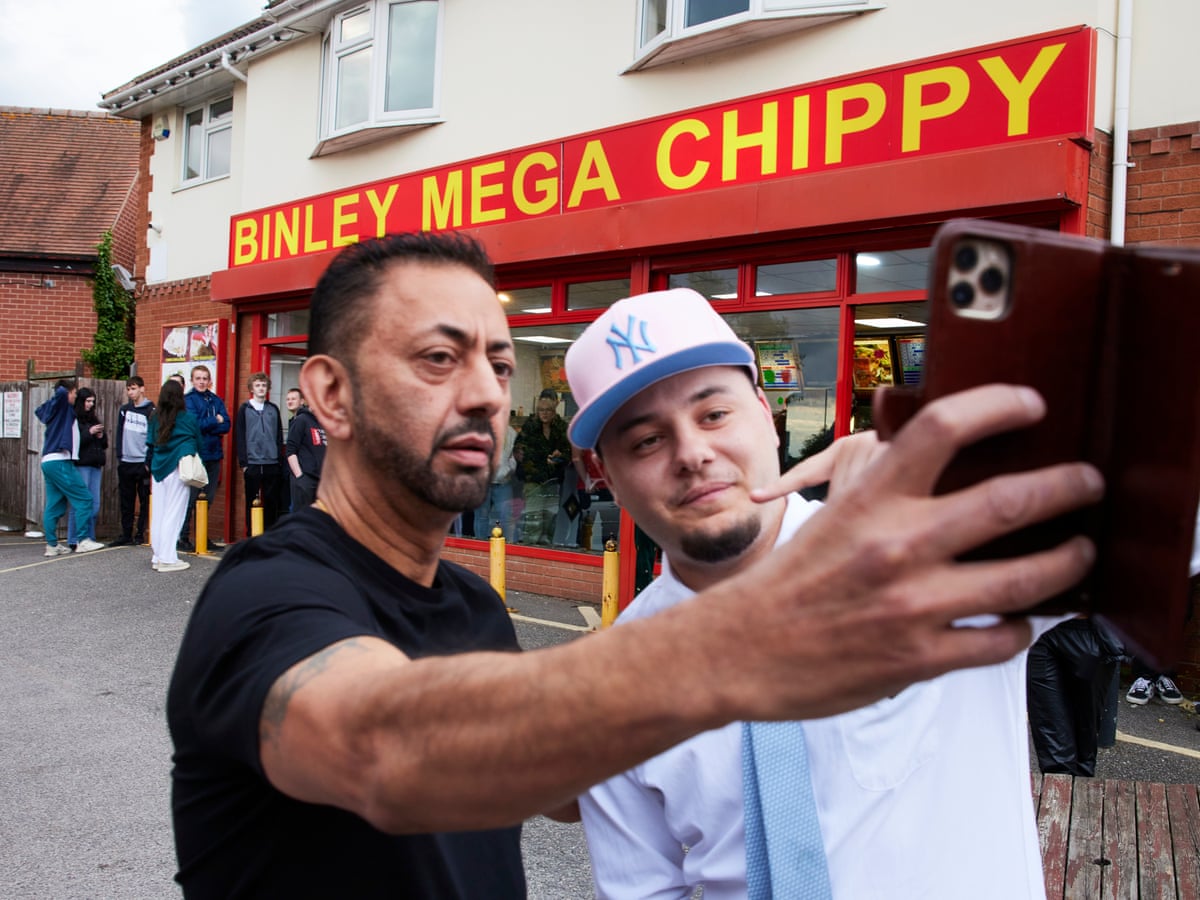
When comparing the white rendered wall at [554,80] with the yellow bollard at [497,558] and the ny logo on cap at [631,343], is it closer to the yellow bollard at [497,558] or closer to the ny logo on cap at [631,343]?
the yellow bollard at [497,558]

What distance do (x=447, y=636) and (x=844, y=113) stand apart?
6.27 m

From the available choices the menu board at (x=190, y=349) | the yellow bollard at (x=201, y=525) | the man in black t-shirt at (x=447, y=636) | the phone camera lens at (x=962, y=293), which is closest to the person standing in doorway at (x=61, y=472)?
the yellow bollard at (x=201, y=525)

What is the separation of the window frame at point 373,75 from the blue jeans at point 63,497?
5.22m

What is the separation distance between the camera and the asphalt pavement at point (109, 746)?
12.1 feet

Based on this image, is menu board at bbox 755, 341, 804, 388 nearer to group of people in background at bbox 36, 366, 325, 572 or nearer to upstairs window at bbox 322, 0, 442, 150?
upstairs window at bbox 322, 0, 442, 150

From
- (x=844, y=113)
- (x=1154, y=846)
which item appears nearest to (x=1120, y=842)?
(x=1154, y=846)

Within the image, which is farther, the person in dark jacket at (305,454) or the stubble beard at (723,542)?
the person in dark jacket at (305,454)

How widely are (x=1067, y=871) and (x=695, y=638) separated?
7.63ft

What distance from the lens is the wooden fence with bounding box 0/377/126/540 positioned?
43.7ft

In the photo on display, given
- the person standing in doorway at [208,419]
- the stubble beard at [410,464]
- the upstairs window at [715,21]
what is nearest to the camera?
the stubble beard at [410,464]

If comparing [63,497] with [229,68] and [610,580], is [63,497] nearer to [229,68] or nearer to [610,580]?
[229,68]

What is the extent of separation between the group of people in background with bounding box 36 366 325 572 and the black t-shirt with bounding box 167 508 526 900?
28.9 ft

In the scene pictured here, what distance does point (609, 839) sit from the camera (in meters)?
1.68

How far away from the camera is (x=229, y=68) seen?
12.0 metres
